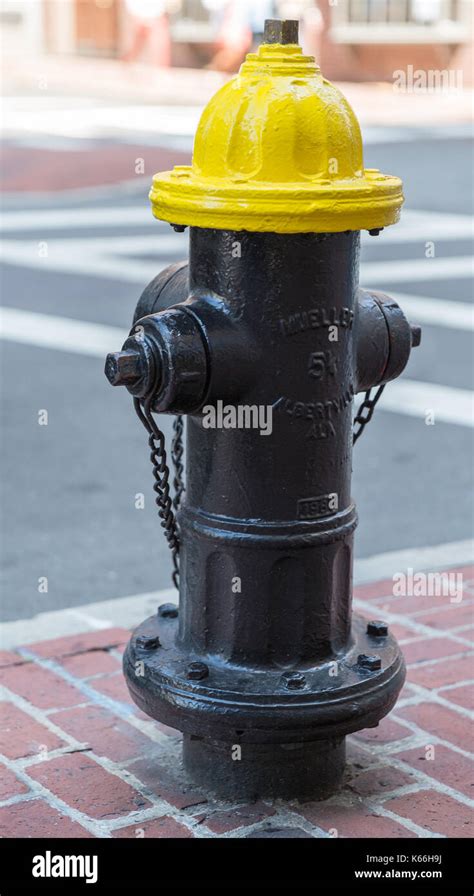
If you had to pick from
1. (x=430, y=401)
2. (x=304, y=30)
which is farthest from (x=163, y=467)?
(x=304, y=30)

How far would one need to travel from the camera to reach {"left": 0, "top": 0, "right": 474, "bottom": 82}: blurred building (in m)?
29.3

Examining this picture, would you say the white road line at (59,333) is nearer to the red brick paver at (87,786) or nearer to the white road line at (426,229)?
the white road line at (426,229)

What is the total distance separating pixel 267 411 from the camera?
9.77 ft

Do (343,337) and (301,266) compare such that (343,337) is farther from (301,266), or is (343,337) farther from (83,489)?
(83,489)

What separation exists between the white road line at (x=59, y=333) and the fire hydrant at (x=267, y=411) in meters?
4.97

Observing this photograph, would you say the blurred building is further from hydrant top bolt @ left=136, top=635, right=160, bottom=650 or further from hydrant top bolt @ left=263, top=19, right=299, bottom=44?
hydrant top bolt @ left=136, top=635, right=160, bottom=650

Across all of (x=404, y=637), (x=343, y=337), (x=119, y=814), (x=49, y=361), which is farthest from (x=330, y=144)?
(x=49, y=361)

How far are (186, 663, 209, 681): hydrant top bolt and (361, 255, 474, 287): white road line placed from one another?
7104mm

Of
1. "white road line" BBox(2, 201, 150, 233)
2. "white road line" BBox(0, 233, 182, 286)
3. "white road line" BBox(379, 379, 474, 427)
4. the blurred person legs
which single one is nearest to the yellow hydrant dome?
"white road line" BBox(379, 379, 474, 427)

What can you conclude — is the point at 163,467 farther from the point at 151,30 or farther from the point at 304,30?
the point at 151,30

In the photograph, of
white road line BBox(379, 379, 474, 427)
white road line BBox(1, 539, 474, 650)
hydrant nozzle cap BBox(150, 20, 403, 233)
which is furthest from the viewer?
white road line BBox(379, 379, 474, 427)

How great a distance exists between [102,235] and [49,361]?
4.77 metres

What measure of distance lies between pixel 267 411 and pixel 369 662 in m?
0.66

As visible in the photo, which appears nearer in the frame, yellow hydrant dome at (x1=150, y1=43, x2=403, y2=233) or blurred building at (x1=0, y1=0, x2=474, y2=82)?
yellow hydrant dome at (x1=150, y1=43, x2=403, y2=233)
